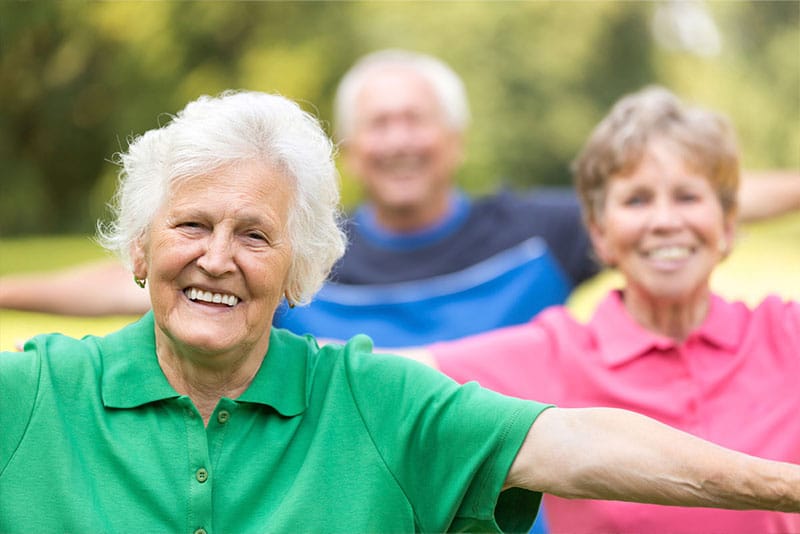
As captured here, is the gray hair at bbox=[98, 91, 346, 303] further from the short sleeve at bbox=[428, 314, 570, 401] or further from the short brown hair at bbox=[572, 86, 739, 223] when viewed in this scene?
the short brown hair at bbox=[572, 86, 739, 223]

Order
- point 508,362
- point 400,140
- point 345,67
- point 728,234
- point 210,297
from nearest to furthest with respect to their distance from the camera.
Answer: point 210,297
point 508,362
point 728,234
point 400,140
point 345,67

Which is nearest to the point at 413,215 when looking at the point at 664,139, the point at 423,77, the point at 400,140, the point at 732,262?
the point at 400,140

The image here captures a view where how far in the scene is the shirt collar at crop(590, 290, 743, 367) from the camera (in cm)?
242

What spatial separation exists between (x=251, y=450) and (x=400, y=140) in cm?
217

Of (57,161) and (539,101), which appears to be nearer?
(57,161)

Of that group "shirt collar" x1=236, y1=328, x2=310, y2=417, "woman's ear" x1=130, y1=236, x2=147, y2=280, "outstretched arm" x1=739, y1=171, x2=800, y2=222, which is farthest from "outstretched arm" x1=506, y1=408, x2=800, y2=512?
"outstretched arm" x1=739, y1=171, x2=800, y2=222

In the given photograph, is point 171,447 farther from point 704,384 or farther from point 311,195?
point 704,384

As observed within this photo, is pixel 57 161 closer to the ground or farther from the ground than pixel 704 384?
farther from the ground

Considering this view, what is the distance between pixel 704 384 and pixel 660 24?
8695 mm

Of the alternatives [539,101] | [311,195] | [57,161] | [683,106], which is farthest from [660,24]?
[311,195]

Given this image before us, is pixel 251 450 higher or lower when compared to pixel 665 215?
lower

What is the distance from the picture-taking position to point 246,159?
182 centimetres

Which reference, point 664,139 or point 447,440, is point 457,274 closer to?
point 664,139

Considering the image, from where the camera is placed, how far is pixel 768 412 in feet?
7.42
